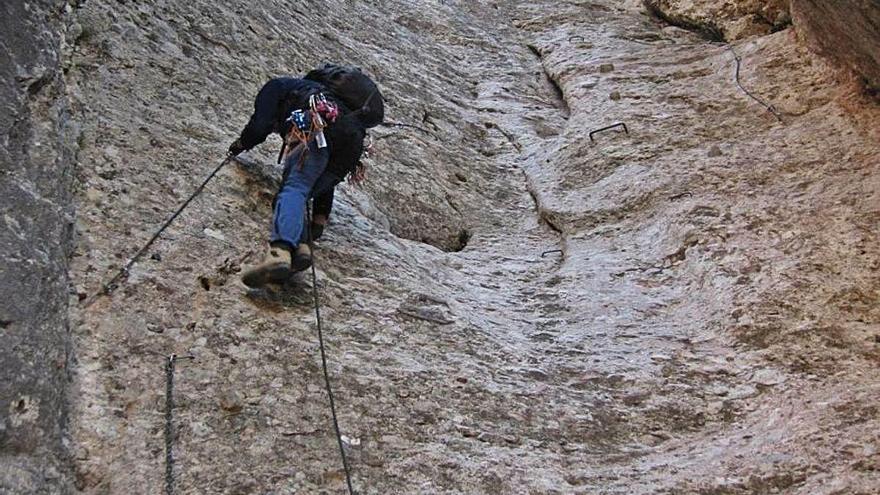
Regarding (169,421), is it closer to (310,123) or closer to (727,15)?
(310,123)

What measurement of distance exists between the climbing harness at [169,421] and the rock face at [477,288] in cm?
4

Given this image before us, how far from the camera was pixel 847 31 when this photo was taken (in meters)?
7.86

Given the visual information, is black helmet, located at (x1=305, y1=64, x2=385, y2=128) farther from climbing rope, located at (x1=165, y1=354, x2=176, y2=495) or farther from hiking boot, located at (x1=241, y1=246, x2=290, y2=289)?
climbing rope, located at (x1=165, y1=354, x2=176, y2=495)

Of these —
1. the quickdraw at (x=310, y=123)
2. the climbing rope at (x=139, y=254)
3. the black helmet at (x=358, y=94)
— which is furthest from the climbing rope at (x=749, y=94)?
the climbing rope at (x=139, y=254)

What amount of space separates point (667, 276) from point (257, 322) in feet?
11.0

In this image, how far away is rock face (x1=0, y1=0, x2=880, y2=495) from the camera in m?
4.90

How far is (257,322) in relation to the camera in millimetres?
5469

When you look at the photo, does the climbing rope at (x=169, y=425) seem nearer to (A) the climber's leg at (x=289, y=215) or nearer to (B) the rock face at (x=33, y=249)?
(B) the rock face at (x=33, y=249)

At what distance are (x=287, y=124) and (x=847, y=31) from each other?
460 cm

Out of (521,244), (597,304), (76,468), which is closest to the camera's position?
(76,468)

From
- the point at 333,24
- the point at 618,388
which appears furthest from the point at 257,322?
the point at 333,24

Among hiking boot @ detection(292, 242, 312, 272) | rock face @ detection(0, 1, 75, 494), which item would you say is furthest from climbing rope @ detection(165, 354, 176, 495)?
hiking boot @ detection(292, 242, 312, 272)

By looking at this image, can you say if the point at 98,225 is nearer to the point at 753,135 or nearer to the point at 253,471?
the point at 253,471

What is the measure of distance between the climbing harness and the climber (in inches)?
42.1
